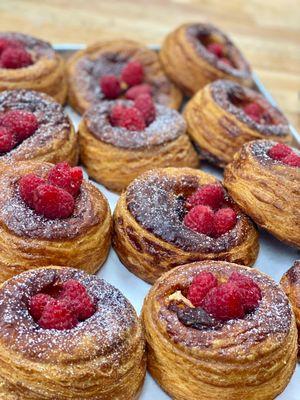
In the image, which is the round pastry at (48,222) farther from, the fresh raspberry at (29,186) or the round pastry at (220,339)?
the round pastry at (220,339)

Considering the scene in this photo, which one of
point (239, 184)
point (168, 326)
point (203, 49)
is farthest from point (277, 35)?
point (168, 326)

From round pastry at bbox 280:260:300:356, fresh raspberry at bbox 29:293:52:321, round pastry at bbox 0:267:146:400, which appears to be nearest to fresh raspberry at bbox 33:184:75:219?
round pastry at bbox 0:267:146:400

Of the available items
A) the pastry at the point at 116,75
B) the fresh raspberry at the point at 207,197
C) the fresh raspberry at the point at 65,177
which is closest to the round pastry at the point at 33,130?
the fresh raspberry at the point at 65,177

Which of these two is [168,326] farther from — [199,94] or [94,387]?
[199,94]

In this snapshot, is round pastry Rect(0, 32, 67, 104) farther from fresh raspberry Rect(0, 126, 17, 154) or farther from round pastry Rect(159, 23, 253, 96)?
round pastry Rect(159, 23, 253, 96)

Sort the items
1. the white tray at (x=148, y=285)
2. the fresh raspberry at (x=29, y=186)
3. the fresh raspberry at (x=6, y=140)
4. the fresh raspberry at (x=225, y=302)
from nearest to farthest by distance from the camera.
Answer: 1. the fresh raspberry at (x=225, y=302)
2. the white tray at (x=148, y=285)
3. the fresh raspberry at (x=29, y=186)
4. the fresh raspberry at (x=6, y=140)

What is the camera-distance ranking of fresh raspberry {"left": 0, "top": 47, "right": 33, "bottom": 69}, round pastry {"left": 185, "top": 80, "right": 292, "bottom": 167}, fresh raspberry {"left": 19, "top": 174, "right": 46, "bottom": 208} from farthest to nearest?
1. fresh raspberry {"left": 0, "top": 47, "right": 33, "bottom": 69}
2. round pastry {"left": 185, "top": 80, "right": 292, "bottom": 167}
3. fresh raspberry {"left": 19, "top": 174, "right": 46, "bottom": 208}

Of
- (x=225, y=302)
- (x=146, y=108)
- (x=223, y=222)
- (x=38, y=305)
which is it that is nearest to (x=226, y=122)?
(x=146, y=108)

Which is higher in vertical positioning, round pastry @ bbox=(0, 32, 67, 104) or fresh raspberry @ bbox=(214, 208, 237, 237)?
round pastry @ bbox=(0, 32, 67, 104)
